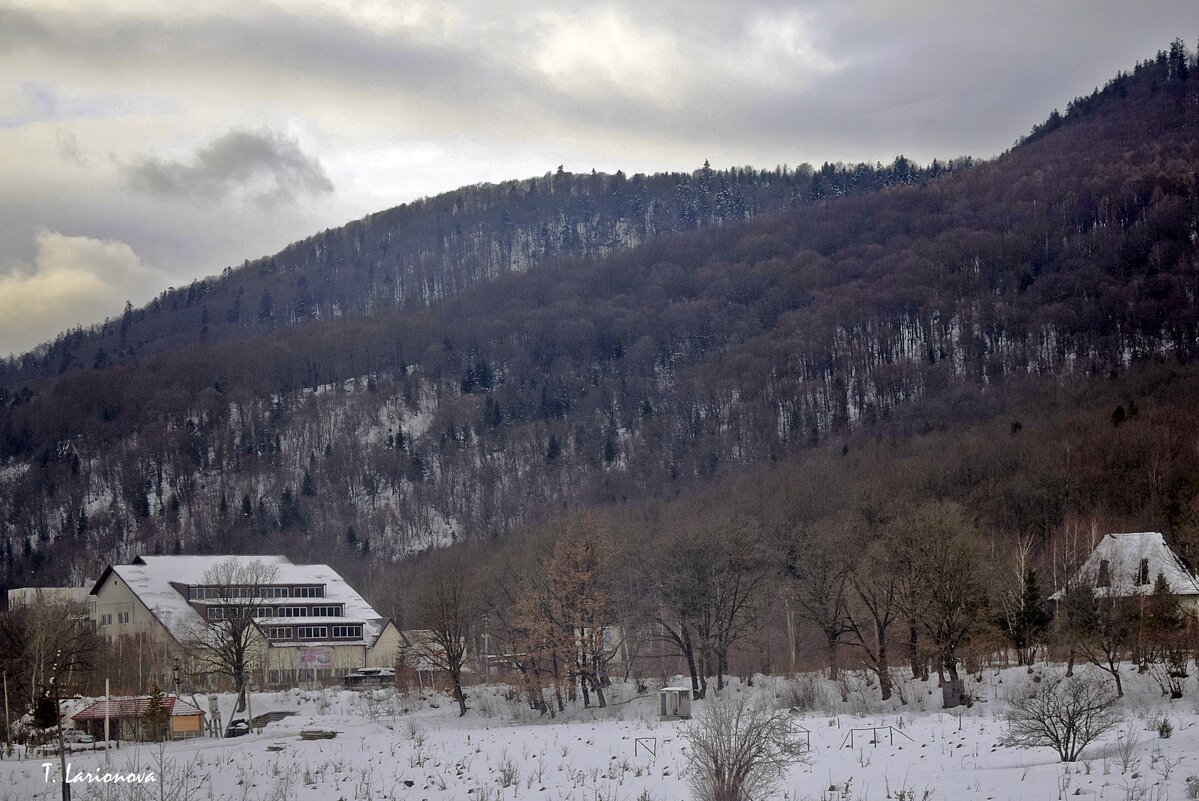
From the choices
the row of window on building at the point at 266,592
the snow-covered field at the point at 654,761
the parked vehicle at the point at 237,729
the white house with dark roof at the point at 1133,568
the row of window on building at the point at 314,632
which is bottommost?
the parked vehicle at the point at 237,729

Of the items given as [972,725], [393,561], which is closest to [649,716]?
[972,725]

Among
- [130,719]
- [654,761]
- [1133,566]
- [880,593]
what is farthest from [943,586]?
[130,719]

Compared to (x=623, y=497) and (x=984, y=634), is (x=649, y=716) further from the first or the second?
(x=623, y=497)

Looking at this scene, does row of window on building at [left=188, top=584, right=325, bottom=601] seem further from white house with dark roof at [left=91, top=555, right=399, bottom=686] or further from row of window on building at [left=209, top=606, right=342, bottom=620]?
row of window on building at [left=209, top=606, right=342, bottom=620]

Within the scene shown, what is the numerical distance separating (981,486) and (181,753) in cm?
8020

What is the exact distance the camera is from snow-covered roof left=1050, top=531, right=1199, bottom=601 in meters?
57.7

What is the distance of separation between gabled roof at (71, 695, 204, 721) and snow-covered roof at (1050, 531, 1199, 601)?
1742 inches

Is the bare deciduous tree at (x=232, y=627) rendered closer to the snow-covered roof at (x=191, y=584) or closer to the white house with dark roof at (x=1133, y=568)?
the snow-covered roof at (x=191, y=584)

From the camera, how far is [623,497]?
170 meters

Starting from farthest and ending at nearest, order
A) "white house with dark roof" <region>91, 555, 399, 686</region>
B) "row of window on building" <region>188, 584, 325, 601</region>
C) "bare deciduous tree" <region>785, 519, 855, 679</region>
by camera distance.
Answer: "row of window on building" <region>188, 584, 325, 601</region>
"white house with dark roof" <region>91, 555, 399, 686</region>
"bare deciduous tree" <region>785, 519, 855, 679</region>

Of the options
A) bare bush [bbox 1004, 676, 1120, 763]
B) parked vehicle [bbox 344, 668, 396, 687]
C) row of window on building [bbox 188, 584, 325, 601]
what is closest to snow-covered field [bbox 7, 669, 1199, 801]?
bare bush [bbox 1004, 676, 1120, 763]

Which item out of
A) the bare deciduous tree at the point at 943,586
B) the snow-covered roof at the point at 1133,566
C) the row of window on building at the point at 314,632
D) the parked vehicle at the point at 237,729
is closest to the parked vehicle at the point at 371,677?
the row of window on building at the point at 314,632

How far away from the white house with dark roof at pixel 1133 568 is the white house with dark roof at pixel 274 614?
57.3m

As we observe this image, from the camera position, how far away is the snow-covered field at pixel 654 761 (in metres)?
27.2
